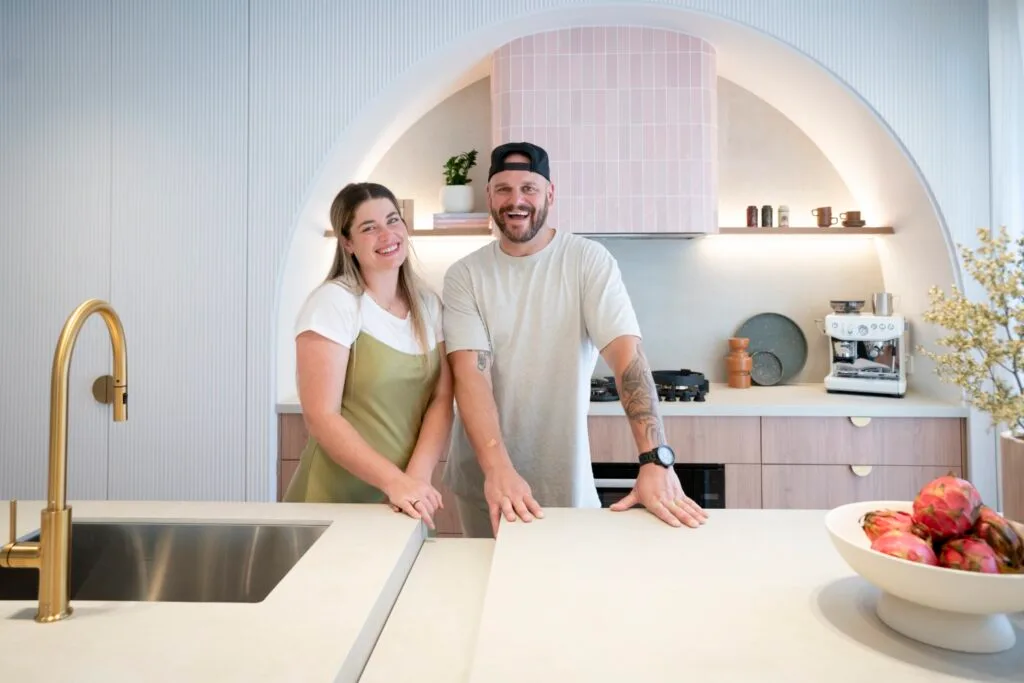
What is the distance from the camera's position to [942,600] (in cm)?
85

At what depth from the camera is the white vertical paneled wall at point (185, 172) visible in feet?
9.75

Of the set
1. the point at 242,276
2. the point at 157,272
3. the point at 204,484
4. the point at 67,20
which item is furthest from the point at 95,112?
the point at 204,484

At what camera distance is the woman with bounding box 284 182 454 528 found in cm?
165

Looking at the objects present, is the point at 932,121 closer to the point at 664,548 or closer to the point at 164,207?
the point at 664,548

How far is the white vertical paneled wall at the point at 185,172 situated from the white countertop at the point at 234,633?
1975 millimetres

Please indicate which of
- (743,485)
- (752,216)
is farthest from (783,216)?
(743,485)

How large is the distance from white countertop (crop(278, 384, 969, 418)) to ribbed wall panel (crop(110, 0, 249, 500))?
→ 36cm

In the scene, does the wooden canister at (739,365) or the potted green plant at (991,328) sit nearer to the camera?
the potted green plant at (991,328)

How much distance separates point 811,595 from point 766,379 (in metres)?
2.56

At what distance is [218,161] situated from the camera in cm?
298

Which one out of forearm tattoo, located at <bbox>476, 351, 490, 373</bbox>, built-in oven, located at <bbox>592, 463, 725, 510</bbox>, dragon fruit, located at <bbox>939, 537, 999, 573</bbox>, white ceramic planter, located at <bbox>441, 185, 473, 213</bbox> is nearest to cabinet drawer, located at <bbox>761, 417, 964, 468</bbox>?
built-in oven, located at <bbox>592, 463, 725, 510</bbox>

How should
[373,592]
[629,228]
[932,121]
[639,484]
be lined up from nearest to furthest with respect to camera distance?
1. [373,592]
2. [639,484]
3. [932,121]
4. [629,228]

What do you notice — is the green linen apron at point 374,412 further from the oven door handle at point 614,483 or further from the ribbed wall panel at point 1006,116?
the ribbed wall panel at point 1006,116

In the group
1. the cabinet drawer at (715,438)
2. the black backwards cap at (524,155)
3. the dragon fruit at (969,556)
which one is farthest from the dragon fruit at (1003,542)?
the cabinet drawer at (715,438)
